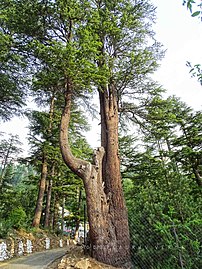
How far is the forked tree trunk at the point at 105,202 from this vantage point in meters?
4.85

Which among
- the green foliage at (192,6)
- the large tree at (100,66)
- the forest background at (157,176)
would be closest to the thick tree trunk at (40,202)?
the forest background at (157,176)

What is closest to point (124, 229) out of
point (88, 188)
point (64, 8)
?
point (88, 188)

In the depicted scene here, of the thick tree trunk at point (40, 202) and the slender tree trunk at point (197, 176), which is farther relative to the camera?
the thick tree trunk at point (40, 202)

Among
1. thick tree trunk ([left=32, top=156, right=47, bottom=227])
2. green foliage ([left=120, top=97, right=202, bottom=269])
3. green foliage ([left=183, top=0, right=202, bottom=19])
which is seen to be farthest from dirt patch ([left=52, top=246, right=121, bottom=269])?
thick tree trunk ([left=32, top=156, right=47, bottom=227])

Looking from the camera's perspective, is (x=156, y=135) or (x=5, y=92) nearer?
(x=156, y=135)

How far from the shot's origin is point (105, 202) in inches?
214

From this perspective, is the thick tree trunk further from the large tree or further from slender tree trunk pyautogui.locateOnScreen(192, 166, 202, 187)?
slender tree trunk pyautogui.locateOnScreen(192, 166, 202, 187)

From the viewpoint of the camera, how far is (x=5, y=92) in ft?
29.6

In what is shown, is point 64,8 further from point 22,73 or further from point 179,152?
point 179,152

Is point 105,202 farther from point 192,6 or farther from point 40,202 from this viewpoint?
point 40,202

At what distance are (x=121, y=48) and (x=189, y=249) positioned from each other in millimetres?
6453

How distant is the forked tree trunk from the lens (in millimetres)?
→ 4847

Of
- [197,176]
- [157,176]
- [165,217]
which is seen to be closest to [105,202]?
[165,217]

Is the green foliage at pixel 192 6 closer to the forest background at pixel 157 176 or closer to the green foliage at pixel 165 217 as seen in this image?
the forest background at pixel 157 176
